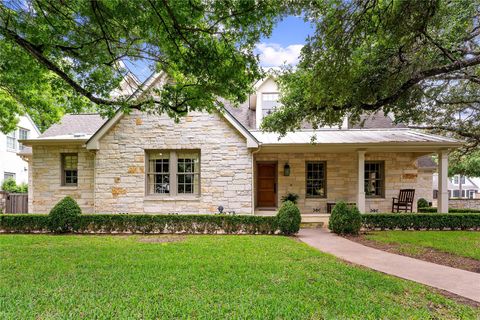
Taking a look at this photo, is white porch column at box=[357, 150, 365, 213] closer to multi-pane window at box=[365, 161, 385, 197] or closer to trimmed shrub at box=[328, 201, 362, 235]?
multi-pane window at box=[365, 161, 385, 197]

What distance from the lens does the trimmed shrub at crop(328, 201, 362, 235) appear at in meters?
9.41

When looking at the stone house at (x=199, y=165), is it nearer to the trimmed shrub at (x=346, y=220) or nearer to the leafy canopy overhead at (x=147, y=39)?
the trimmed shrub at (x=346, y=220)

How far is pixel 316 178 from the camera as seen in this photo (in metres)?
13.2

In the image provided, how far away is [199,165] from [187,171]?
1.80ft

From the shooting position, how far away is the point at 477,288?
4.63 meters

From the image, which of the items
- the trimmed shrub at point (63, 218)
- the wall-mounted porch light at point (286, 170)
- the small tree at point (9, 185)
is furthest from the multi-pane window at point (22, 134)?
the wall-mounted porch light at point (286, 170)

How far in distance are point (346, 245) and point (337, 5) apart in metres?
5.93

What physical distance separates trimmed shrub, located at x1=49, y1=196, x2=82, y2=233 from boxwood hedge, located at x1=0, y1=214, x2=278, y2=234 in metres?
0.10

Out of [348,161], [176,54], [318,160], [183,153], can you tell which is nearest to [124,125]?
[183,153]

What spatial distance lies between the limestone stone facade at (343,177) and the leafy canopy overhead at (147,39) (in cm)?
670

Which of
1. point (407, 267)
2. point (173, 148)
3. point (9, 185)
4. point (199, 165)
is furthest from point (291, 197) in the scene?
point (9, 185)

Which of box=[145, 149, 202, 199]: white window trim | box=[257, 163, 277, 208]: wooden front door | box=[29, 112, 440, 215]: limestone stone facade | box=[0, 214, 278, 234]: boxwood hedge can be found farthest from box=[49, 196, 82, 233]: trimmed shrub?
box=[257, 163, 277, 208]: wooden front door

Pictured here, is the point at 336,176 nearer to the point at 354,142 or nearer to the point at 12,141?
the point at 354,142

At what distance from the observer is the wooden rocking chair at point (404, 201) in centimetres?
1179
